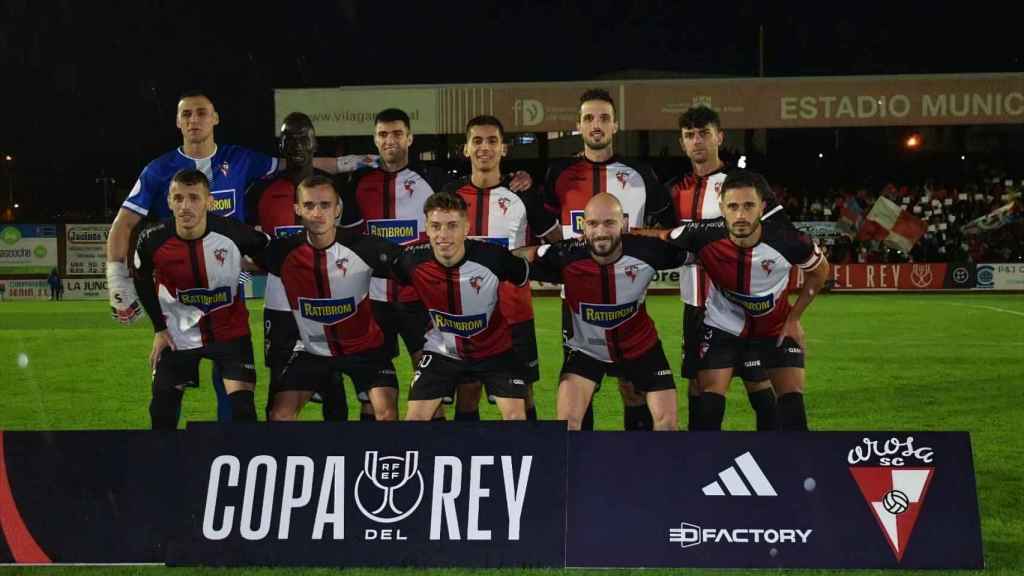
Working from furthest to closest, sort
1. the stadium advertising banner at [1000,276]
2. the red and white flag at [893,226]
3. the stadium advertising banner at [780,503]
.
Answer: the stadium advertising banner at [1000,276] → the red and white flag at [893,226] → the stadium advertising banner at [780,503]

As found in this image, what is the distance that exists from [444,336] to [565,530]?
1669 mm

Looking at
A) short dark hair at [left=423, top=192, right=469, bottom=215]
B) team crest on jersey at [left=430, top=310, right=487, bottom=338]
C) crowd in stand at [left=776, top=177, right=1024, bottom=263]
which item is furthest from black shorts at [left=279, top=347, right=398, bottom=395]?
crowd in stand at [left=776, top=177, right=1024, bottom=263]

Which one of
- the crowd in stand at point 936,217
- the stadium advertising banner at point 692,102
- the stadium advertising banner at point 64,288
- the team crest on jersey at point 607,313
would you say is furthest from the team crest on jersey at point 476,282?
the stadium advertising banner at point 64,288

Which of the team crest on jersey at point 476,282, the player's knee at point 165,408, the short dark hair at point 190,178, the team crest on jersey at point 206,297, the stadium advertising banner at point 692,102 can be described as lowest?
the player's knee at point 165,408

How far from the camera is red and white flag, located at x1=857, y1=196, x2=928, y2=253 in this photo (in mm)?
26877

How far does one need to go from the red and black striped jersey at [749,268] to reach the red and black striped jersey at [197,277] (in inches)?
95.4

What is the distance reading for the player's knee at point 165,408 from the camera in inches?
229

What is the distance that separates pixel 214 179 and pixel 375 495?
265 cm

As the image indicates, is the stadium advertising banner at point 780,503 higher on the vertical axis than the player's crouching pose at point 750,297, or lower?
lower

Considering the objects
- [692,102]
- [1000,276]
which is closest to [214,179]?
[692,102]

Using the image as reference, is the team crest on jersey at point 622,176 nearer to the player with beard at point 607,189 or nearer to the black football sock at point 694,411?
the player with beard at point 607,189

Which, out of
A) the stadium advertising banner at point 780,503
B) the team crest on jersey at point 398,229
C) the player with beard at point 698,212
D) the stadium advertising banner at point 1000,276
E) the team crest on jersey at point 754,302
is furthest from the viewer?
the stadium advertising banner at point 1000,276

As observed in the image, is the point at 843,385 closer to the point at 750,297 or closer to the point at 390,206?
the point at 750,297

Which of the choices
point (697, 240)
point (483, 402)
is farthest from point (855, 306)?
point (697, 240)
